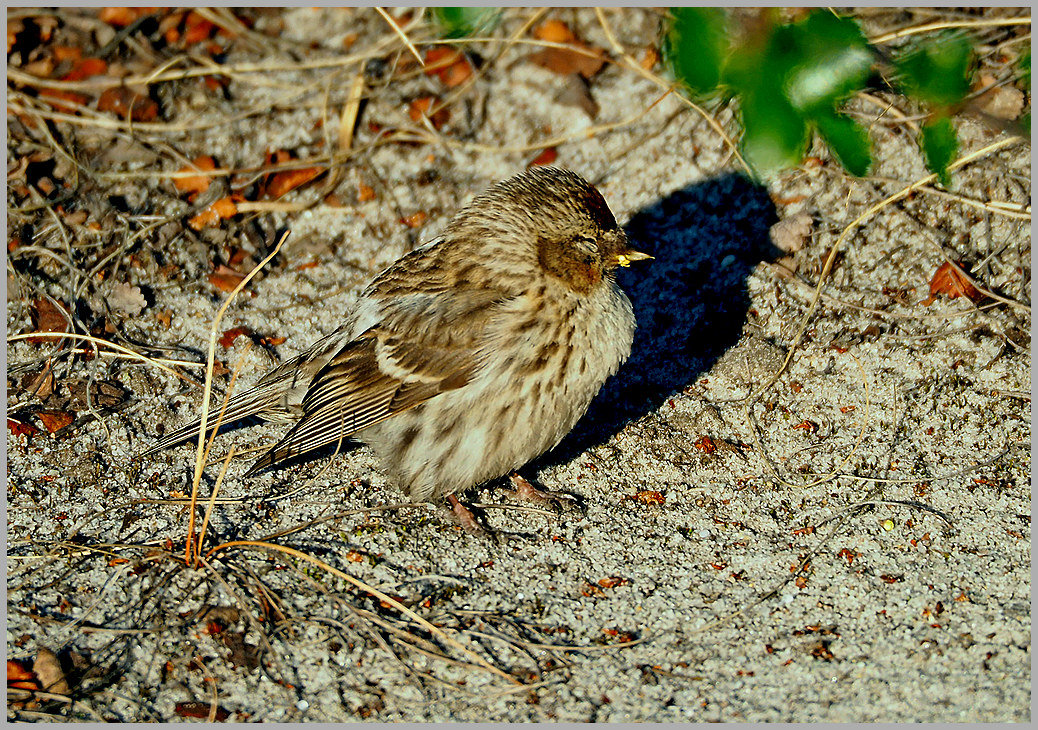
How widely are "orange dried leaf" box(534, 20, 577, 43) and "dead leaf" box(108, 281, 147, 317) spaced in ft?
10.1

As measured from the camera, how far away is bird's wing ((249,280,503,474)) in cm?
429

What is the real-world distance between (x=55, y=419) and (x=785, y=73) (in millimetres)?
3972

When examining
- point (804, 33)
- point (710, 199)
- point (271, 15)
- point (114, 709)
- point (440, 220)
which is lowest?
point (114, 709)

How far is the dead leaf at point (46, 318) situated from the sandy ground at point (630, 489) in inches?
4.6

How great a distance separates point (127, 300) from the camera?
5.50 m

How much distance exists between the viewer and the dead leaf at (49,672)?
3508mm

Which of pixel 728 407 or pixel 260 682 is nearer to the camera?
pixel 260 682

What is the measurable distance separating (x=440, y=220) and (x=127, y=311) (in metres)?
1.82

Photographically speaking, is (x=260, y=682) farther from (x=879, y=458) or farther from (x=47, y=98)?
(x=47, y=98)

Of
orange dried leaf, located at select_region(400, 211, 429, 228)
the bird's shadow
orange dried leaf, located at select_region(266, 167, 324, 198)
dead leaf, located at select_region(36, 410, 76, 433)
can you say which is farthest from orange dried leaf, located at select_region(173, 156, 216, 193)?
the bird's shadow

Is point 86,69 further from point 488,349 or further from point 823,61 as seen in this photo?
point 823,61

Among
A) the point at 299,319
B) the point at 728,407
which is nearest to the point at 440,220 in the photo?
the point at 299,319

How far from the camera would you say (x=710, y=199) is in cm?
578

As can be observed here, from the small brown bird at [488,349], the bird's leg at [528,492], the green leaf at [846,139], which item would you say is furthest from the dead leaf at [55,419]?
the green leaf at [846,139]
